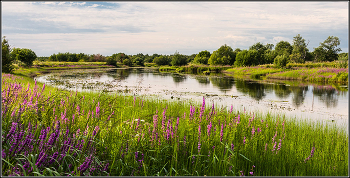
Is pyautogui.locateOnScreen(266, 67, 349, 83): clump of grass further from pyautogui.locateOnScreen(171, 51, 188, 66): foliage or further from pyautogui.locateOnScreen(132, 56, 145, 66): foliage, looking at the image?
pyautogui.locateOnScreen(132, 56, 145, 66): foliage

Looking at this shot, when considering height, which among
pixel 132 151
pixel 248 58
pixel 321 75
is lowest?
pixel 132 151

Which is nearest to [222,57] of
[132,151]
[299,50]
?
[299,50]

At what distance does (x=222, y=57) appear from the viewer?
233ft

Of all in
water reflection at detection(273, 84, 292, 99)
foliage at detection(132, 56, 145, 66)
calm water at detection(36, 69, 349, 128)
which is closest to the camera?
calm water at detection(36, 69, 349, 128)

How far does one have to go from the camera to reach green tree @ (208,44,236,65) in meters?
69.6

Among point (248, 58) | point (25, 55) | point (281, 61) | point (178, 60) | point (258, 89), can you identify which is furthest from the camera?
point (178, 60)

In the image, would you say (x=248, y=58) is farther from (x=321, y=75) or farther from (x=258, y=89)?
(x=258, y=89)

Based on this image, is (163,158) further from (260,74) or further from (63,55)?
(63,55)

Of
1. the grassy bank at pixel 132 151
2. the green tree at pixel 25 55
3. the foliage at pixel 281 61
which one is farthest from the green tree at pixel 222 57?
the grassy bank at pixel 132 151

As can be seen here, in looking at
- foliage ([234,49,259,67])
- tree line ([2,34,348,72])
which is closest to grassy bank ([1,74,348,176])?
tree line ([2,34,348,72])

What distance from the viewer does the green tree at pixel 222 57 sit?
6956 centimetres

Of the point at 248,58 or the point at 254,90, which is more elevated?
the point at 248,58

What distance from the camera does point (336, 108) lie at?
1317cm

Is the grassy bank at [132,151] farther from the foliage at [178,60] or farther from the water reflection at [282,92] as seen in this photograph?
the foliage at [178,60]
